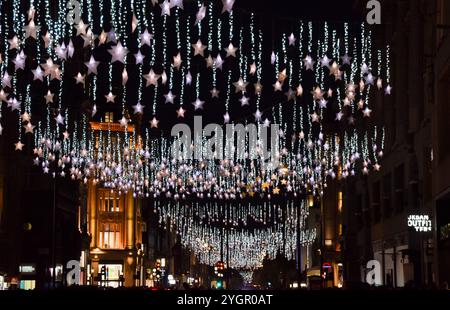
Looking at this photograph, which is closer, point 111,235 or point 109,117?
point 111,235

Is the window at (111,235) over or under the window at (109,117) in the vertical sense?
under

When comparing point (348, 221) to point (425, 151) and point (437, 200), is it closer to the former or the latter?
point (425, 151)

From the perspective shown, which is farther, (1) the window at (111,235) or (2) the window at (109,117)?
(2) the window at (109,117)

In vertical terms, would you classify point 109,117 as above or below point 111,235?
above

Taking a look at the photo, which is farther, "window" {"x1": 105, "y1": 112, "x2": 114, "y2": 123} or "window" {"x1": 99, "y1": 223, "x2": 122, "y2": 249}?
"window" {"x1": 105, "y1": 112, "x2": 114, "y2": 123}

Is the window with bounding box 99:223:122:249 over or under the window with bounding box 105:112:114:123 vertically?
under

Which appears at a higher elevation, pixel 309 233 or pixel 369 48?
pixel 369 48
